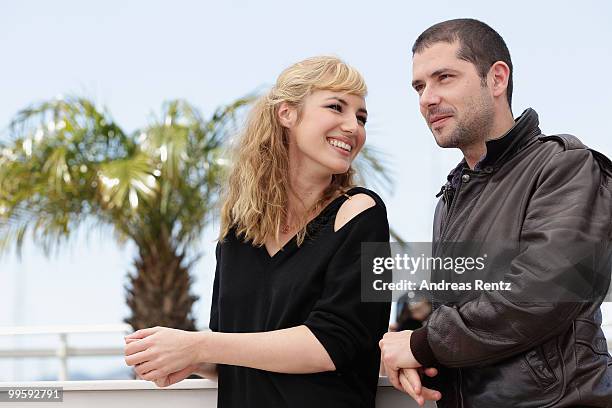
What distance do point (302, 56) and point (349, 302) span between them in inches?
27.7

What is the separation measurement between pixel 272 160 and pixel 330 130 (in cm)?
18

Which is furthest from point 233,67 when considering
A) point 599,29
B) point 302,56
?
point 302,56

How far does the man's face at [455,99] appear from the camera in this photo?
192 centimetres

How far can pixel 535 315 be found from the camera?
161 cm

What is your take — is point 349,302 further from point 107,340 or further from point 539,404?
point 107,340

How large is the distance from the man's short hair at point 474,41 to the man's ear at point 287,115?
0.36m

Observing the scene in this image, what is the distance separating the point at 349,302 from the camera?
6.26 feet

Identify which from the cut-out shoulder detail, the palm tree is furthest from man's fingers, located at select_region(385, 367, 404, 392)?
the palm tree

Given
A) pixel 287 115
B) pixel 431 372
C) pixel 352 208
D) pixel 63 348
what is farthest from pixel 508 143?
pixel 63 348

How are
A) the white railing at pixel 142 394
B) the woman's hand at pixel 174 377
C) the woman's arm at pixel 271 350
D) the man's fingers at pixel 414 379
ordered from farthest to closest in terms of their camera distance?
the white railing at pixel 142 394 → the woman's hand at pixel 174 377 → the woman's arm at pixel 271 350 → the man's fingers at pixel 414 379

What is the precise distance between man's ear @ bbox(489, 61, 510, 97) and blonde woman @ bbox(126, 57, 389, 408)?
34cm

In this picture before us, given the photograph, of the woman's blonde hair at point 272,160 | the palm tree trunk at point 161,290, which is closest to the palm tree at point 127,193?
the palm tree trunk at point 161,290

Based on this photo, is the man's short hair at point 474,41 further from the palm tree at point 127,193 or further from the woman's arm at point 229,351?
the palm tree at point 127,193

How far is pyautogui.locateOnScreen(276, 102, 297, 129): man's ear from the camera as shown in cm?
218
